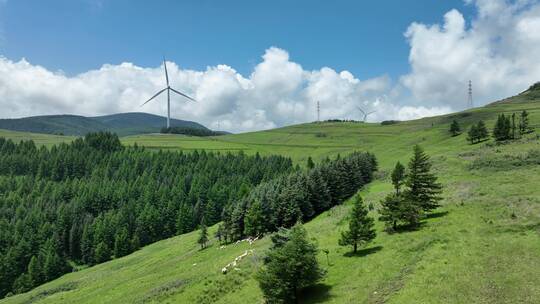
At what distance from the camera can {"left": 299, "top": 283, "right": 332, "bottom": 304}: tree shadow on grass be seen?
40.2m

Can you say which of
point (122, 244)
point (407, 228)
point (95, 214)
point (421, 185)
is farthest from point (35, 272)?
point (421, 185)

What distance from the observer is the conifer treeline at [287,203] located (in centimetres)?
8794

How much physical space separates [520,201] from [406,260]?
24.9 metres

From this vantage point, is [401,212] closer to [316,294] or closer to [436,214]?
[436,214]

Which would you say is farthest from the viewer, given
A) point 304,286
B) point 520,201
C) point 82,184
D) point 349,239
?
point 82,184

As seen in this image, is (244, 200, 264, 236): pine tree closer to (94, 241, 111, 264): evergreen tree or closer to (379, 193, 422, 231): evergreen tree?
(379, 193, 422, 231): evergreen tree

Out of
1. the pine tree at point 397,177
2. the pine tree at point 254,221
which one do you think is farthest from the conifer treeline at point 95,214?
the pine tree at point 397,177

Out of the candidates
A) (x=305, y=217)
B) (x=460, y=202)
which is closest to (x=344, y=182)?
(x=305, y=217)

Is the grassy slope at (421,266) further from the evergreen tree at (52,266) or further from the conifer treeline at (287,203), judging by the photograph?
the evergreen tree at (52,266)

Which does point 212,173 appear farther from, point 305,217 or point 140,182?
point 305,217

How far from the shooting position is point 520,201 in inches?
2185

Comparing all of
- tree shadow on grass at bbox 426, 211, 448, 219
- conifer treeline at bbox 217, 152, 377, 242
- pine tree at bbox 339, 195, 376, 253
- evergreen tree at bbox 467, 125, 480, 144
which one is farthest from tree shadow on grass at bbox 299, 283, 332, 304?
evergreen tree at bbox 467, 125, 480, 144

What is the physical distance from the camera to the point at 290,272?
40.0 meters

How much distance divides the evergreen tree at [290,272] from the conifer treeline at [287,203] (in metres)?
39.2
